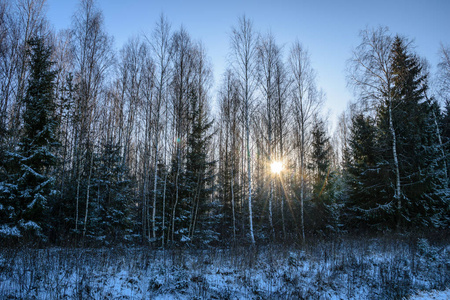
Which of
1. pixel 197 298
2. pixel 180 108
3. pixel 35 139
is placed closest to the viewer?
pixel 197 298

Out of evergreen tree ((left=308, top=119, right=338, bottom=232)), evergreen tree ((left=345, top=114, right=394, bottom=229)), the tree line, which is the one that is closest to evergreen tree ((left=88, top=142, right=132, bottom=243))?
the tree line

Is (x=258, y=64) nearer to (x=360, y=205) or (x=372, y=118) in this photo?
(x=372, y=118)

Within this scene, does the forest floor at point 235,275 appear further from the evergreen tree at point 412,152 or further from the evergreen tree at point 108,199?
the evergreen tree at point 108,199

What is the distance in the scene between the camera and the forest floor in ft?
15.7

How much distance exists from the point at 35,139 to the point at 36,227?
3656 millimetres

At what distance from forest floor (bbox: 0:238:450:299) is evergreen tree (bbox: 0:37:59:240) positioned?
10.9 feet

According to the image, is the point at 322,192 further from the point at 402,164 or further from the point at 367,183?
the point at 402,164

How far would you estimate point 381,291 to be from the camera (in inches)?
239

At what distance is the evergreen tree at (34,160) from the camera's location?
865 centimetres

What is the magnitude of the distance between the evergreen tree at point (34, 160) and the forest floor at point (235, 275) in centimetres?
334

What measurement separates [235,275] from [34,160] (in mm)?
9487

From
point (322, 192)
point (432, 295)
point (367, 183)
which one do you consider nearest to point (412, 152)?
point (367, 183)

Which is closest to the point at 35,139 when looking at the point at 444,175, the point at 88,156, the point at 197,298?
the point at 88,156

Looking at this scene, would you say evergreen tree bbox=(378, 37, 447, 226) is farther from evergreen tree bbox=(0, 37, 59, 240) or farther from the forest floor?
evergreen tree bbox=(0, 37, 59, 240)
